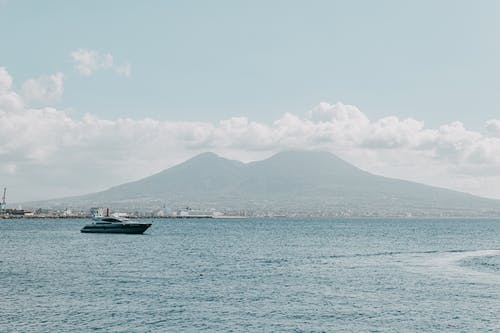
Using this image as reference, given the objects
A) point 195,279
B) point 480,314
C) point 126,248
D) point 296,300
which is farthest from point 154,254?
point 480,314

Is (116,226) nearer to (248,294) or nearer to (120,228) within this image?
(120,228)

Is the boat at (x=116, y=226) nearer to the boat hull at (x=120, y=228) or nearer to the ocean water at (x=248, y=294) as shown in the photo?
the boat hull at (x=120, y=228)

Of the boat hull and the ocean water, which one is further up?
the boat hull

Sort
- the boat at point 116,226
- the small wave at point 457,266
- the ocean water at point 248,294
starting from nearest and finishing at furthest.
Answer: the ocean water at point 248,294 < the small wave at point 457,266 < the boat at point 116,226

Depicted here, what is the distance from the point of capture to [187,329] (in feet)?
124

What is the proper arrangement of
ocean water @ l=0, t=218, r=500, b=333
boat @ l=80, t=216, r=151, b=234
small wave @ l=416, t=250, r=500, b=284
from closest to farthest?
ocean water @ l=0, t=218, r=500, b=333 → small wave @ l=416, t=250, r=500, b=284 → boat @ l=80, t=216, r=151, b=234

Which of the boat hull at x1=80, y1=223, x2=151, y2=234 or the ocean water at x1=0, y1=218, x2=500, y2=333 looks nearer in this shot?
the ocean water at x1=0, y1=218, x2=500, y2=333

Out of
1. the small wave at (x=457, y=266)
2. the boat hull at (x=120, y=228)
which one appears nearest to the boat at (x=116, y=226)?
the boat hull at (x=120, y=228)

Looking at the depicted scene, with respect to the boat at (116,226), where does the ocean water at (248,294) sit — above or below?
below

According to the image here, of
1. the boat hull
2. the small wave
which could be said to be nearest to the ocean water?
the small wave

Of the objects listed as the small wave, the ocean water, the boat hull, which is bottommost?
the ocean water

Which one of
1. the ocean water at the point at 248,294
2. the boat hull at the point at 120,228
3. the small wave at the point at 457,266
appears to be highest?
the boat hull at the point at 120,228

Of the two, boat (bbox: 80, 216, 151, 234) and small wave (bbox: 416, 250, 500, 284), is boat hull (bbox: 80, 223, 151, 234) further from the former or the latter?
small wave (bbox: 416, 250, 500, 284)

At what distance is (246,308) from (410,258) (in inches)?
1916
